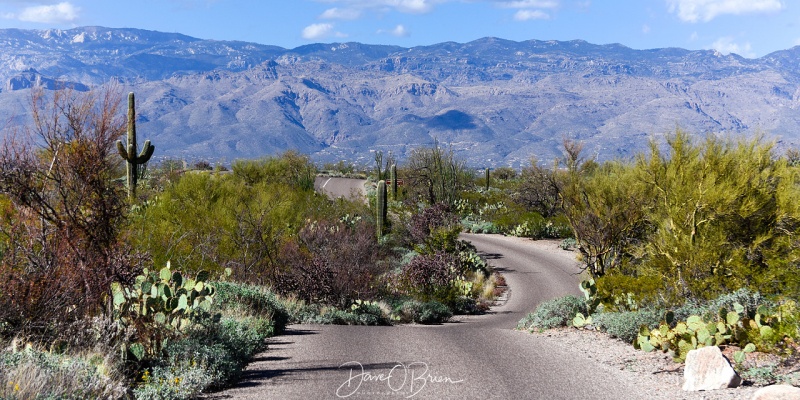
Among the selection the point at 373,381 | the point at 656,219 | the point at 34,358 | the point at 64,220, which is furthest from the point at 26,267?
the point at 656,219

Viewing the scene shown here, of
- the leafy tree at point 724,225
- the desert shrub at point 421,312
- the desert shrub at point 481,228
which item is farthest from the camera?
the desert shrub at point 481,228

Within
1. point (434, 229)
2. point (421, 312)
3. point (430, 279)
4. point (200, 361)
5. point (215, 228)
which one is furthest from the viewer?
point (434, 229)

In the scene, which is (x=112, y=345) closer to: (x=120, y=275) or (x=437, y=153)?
(x=120, y=275)

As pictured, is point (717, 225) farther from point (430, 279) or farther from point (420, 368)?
point (430, 279)

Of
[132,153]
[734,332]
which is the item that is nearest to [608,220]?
[734,332]

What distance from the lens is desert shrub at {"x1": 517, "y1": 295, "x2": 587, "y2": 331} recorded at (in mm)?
12672

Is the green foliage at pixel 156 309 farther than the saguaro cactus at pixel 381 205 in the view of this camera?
No

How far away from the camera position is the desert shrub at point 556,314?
41.6 ft

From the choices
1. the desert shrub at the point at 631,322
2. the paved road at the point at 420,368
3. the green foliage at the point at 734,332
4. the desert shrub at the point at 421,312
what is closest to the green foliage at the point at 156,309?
the paved road at the point at 420,368

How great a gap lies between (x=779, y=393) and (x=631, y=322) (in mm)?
4270

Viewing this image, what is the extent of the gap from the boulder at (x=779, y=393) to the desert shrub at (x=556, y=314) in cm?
645

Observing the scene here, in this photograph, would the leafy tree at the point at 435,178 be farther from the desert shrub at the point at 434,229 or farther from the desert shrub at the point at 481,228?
the desert shrub at the point at 434,229
